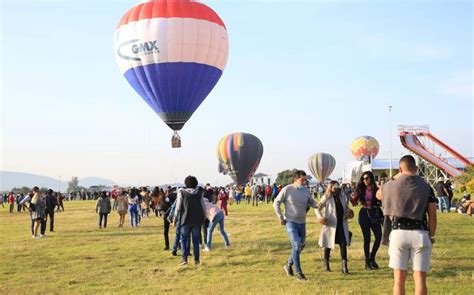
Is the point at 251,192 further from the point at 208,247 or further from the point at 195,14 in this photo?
the point at 208,247

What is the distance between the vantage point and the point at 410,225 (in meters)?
6.31

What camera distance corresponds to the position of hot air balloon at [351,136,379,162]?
267ft

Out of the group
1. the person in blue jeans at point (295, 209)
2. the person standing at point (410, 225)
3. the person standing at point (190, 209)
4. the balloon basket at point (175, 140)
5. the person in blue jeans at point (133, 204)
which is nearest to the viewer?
the person standing at point (410, 225)

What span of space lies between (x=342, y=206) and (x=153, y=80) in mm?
18471

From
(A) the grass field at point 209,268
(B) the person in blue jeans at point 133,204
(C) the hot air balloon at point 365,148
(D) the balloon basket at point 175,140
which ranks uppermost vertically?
(C) the hot air balloon at point 365,148

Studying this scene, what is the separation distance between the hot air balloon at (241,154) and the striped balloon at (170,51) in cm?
2953

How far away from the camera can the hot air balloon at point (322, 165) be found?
72.4 meters

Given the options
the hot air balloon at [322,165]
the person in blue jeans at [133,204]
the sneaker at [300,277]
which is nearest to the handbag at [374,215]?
the sneaker at [300,277]

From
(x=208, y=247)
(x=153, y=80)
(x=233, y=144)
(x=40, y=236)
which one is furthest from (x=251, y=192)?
(x=208, y=247)

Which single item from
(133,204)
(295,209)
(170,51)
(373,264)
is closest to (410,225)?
(295,209)

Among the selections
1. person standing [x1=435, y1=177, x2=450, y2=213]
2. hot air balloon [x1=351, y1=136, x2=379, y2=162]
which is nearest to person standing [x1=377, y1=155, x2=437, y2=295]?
person standing [x1=435, y1=177, x2=450, y2=213]

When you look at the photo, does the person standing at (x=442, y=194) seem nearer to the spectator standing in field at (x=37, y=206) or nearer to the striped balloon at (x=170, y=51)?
the striped balloon at (x=170, y=51)

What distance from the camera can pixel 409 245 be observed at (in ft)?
20.6

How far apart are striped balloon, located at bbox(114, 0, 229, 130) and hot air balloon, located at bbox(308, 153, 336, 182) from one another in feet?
152
